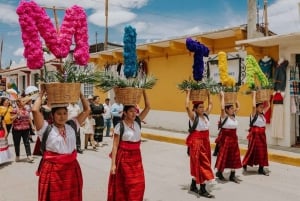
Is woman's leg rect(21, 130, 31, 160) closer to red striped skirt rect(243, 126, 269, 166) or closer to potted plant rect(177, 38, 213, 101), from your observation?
potted plant rect(177, 38, 213, 101)

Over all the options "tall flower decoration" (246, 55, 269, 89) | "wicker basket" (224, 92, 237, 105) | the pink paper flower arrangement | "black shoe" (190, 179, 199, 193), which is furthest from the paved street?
the pink paper flower arrangement

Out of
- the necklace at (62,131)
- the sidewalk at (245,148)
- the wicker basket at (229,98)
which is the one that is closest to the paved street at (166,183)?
the sidewalk at (245,148)

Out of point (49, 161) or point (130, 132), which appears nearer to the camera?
point (49, 161)

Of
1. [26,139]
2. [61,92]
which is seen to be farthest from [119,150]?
[26,139]

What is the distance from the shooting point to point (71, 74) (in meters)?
4.13

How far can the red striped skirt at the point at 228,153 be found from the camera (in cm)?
723

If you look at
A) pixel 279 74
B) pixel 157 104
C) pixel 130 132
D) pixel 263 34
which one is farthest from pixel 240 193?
pixel 157 104

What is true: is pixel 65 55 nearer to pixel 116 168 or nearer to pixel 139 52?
pixel 116 168

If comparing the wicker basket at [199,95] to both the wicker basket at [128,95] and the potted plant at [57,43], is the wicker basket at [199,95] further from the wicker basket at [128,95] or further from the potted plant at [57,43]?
the potted plant at [57,43]

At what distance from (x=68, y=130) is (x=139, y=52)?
Answer: 13.1 metres

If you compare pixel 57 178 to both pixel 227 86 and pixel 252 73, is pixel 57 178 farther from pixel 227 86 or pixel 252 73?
pixel 252 73

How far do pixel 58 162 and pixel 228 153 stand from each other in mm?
4123

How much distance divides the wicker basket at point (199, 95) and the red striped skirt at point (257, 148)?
216 cm

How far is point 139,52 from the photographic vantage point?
17.2 metres
